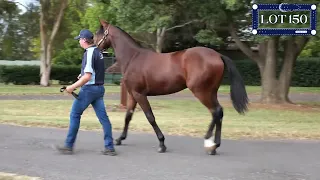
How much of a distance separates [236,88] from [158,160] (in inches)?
79.0

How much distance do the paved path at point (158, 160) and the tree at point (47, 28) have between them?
27.7 metres

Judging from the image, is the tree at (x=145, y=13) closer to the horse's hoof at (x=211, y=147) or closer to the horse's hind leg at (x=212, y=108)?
the horse's hind leg at (x=212, y=108)

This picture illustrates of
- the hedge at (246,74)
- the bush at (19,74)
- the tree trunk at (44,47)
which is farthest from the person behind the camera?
the hedge at (246,74)

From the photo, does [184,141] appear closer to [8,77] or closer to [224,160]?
[224,160]

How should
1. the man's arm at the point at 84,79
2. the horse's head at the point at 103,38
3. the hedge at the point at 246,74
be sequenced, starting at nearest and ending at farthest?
1. the man's arm at the point at 84,79
2. the horse's head at the point at 103,38
3. the hedge at the point at 246,74

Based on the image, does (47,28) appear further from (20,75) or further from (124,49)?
(124,49)

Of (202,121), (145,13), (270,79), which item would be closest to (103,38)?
(202,121)

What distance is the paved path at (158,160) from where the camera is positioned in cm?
684

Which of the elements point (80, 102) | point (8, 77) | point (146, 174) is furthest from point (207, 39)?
point (8, 77)

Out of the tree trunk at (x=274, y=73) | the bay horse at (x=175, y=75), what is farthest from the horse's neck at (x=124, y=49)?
the tree trunk at (x=274, y=73)

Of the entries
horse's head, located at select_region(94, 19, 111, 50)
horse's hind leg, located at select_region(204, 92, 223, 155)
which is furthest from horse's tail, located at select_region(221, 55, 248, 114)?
horse's head, located at select_region(94, 19, 111, 50)

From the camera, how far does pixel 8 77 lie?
3959 centimetres

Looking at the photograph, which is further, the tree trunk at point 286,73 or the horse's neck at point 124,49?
the tree trunk at point 286,73

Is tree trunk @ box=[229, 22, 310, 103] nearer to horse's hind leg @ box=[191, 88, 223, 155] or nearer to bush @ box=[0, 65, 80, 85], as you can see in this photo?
horse's hind leg @ box=[191, 88, 223, 155]
